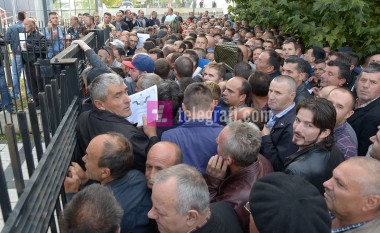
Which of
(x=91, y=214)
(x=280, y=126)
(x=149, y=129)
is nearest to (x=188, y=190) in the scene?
(x=91, y=214)

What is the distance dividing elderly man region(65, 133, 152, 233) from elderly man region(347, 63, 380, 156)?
2.47 meters

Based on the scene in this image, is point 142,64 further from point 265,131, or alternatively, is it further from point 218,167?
point 218,167

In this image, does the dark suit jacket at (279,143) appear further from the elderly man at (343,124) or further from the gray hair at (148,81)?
the gray hair at (148,81)

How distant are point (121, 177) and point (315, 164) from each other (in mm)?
1317

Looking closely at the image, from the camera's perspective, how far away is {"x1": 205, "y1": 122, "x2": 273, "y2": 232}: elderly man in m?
2.56

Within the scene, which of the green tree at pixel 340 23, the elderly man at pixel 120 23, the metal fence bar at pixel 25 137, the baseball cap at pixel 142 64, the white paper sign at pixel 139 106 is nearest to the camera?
the metal fence bar at pixel 25 137

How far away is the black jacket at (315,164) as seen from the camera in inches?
104

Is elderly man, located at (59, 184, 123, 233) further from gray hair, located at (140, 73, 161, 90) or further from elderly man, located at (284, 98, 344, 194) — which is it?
gray hair, located at (140, 73, 161, 90)

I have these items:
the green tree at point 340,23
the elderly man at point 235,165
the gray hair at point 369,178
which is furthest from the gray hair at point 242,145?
the green tree at point 340,23

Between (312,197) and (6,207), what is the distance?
50.9 inches

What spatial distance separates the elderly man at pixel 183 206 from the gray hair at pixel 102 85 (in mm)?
1347

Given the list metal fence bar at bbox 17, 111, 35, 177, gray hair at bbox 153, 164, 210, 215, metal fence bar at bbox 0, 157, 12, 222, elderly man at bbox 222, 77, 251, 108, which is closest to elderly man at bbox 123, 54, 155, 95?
elderly man at bbox 222, 77, 251, 108

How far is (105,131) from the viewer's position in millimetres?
3053

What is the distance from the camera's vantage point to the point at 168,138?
10.1 feet
